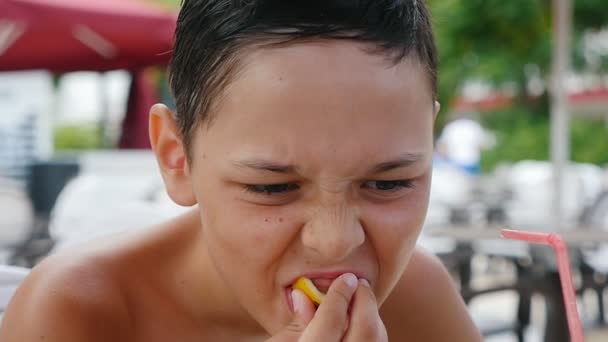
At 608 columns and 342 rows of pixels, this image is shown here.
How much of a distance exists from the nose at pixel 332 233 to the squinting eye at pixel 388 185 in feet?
0.18

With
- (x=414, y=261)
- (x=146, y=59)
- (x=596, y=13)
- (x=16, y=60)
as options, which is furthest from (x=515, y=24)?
(x=414, y=261)

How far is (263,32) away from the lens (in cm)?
116

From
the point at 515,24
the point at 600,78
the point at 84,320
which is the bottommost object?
the point at 600,78

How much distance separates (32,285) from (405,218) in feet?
2.40

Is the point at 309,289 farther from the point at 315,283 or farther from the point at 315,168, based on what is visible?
the point at 315,168

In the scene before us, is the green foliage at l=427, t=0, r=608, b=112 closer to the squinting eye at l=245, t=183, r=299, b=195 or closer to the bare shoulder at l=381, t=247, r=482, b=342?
the bare shoulder at l=381, t=247, r=482, b=342

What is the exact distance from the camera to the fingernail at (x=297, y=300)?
116 centimetres

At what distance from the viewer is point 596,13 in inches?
519

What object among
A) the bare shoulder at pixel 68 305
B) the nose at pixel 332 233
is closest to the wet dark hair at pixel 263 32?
the nose at pixel 332 233

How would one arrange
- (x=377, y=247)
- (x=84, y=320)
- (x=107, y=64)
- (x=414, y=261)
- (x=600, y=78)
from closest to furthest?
(x=377, y=247), (x=84, y=320), (x=414, y=261), (x=107, y=64), (x=600, y=78)

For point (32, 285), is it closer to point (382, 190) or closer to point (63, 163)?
point (382, 190)

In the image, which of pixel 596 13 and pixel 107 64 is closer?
pixel 107 64

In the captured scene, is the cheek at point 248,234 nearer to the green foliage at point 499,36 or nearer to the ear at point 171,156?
the ear at point 171,156

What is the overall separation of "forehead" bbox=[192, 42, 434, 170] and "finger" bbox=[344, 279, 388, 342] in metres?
0.22
